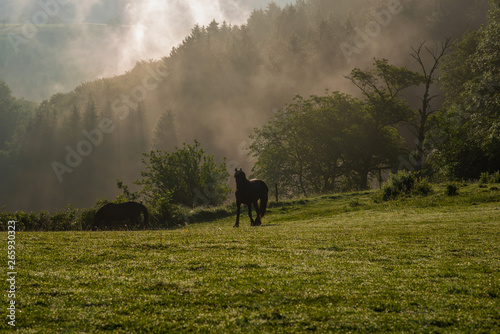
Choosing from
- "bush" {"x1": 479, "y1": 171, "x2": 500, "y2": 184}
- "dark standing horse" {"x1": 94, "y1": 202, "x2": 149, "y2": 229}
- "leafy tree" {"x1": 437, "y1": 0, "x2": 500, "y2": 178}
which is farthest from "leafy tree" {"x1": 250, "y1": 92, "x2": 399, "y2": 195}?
"dark standing horse" {"x1": 94, "y1": 202, "x2": 149, "y2": 229}

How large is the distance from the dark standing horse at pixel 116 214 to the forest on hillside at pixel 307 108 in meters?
26.4

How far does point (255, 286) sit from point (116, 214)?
1872 cm

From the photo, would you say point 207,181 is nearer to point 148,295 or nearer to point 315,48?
point 148,295

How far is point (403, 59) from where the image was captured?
9431 cm

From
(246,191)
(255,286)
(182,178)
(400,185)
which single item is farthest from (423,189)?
(255,286)

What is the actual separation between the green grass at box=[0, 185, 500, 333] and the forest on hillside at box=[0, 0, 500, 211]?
33.3m

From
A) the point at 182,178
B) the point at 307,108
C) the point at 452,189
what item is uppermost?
the point at 307,108

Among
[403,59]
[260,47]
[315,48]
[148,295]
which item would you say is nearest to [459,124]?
[148,295]

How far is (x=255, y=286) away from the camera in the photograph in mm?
6402

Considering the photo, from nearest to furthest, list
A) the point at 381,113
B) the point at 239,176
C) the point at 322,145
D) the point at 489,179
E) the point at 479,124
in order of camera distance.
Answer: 1. the point at 239,176
2. the point at 489,179
3. the point at 479,124
4. the point at 381,113
5. the point at 322,145

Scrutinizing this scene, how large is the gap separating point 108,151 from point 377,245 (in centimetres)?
17859

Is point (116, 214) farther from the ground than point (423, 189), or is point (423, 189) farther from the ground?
point (116, 214)

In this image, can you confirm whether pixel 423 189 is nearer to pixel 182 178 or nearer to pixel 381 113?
pixel 381 113

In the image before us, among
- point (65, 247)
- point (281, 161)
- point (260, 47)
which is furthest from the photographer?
point (260, 47)
